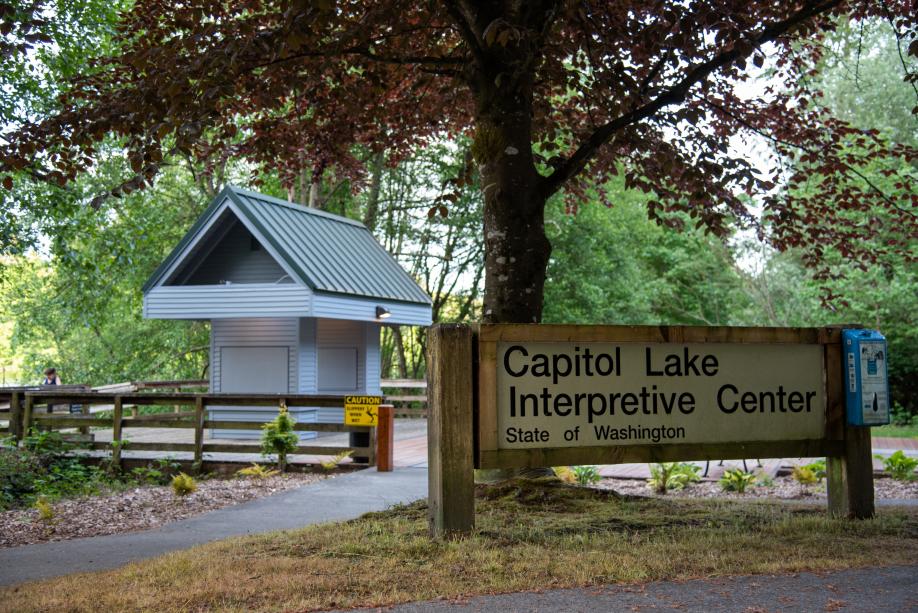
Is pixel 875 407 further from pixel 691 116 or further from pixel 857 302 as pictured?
pixel 857 302

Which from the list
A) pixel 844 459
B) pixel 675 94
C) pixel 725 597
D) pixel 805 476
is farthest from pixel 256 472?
pixel 725 597

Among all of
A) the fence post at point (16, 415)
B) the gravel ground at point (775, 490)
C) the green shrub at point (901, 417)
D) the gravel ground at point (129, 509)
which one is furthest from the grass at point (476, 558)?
the green shrub at point (901, 417)

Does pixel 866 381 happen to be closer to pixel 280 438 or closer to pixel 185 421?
pixel 280 438

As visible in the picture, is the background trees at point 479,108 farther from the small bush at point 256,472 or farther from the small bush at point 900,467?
the small bush at point 256,472

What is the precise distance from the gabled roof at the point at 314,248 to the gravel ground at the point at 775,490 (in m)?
8.77

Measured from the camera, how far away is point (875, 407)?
22.7ft

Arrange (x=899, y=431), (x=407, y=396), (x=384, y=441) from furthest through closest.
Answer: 1. (x=407, y=396)
2. (x=899, y=431)
3. (x=384, y=441)

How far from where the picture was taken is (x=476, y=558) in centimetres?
559

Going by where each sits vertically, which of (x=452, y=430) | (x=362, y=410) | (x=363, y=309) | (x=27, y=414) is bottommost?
(x=27, y=414)

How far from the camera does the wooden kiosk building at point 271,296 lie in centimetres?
1883

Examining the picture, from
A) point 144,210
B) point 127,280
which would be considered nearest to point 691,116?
point 144,210

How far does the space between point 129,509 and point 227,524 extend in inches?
90.6

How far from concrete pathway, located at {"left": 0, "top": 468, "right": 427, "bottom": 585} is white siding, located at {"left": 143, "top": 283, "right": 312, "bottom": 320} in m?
6.52

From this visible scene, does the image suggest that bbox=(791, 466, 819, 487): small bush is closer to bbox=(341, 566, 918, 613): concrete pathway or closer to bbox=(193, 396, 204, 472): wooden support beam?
bbox=(341, 566, 918, 613): concrete pathway
